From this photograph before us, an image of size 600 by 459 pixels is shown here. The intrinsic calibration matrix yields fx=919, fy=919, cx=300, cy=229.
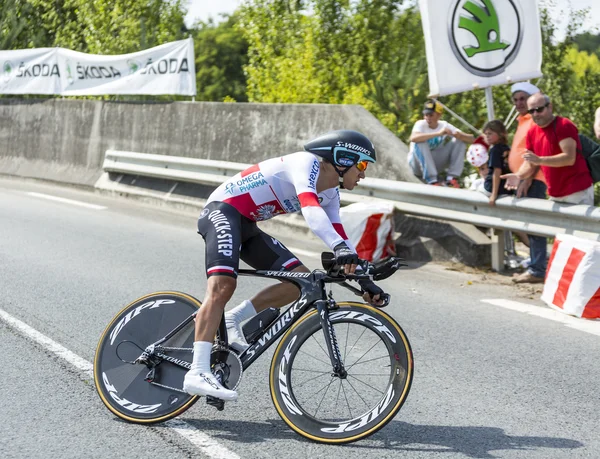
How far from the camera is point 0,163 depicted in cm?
1947

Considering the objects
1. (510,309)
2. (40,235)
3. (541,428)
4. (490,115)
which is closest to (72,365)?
(541,428)

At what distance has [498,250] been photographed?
9.95 m

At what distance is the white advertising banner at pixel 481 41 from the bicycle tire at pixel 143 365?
6.75 m

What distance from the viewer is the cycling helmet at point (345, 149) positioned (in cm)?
485

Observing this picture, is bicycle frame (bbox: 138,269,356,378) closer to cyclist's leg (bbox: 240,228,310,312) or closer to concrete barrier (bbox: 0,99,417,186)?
cyclist's leg (bbox: 240,228,310,312)

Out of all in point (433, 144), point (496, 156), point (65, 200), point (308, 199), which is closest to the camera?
point (308, 199)

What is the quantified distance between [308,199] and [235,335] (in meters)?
0.90

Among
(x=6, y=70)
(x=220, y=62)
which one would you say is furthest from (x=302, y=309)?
(x=220, y=62)

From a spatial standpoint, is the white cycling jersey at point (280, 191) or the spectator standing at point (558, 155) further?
the spectator standing at point (558, 155)

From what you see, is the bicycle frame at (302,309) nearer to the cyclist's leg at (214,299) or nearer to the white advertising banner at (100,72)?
the cyclist's leg at (214,299)

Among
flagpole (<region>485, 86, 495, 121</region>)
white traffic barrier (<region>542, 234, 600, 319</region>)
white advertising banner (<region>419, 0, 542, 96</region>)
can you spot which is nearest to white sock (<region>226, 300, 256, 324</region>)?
white traffic barrier (<region>542, 234, 600, 319</region>)

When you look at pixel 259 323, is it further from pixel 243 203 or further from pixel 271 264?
pixel 243 203

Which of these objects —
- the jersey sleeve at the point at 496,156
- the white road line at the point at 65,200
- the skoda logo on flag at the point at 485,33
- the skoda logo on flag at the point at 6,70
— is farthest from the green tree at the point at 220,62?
the jersey sleeve at the point at 496,156

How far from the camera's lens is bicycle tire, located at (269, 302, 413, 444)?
4.71 m
